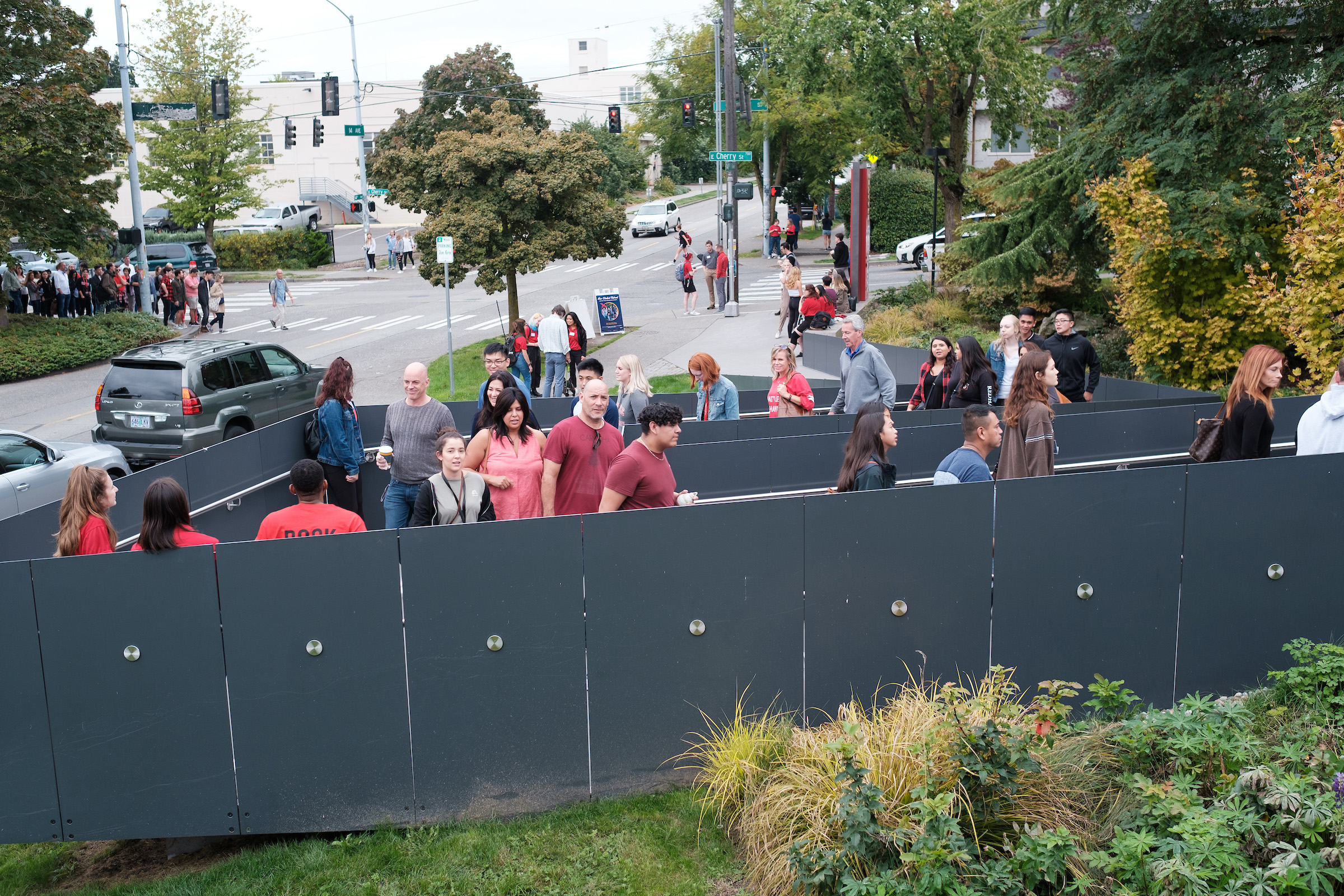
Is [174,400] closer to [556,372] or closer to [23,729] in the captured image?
[556,372]

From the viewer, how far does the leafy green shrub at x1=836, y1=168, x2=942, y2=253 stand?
42688mm

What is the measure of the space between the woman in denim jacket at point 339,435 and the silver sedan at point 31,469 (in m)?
3.05

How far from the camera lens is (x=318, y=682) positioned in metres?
5.46

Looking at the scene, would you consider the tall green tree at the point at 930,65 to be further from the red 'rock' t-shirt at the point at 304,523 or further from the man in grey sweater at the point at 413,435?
the red 'rock' t-shirt at the point at 304,523

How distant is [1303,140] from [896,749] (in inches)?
484

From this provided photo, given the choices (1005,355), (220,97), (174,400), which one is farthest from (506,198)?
(220,97)

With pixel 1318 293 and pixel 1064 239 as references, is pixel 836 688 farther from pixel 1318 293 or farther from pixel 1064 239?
pixel 1064 239

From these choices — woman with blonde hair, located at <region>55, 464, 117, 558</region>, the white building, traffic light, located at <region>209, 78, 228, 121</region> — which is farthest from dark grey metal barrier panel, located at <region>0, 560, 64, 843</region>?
the white building

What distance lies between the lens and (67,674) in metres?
5.33

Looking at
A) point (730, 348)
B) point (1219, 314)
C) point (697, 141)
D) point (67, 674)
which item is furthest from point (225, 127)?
point (67, 674)

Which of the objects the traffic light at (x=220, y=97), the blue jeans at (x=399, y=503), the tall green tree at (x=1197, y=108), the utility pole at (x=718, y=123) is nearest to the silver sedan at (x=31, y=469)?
the blue jeans at (x=399, y=503)

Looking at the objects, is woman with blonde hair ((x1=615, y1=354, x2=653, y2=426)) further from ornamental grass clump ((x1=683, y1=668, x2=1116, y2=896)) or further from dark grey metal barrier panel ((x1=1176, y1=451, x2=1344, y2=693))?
dark grey metal barrier panel ((x1=1176, y1=451, x2=1344, y2=693))

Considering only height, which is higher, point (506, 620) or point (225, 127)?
point (225, 127)

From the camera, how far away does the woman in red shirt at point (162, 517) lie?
17.3 ft
